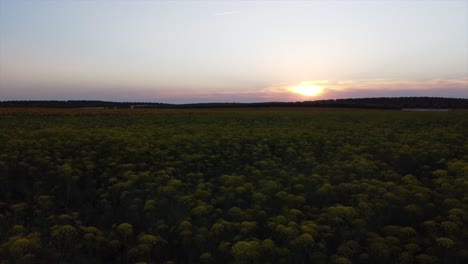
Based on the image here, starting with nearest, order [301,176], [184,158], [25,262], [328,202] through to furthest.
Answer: [25,262] → [328,202] → [301,176] → [184,158]

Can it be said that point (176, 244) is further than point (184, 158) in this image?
No

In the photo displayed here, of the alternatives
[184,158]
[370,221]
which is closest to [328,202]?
[370,221]

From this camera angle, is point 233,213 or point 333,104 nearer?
point 233,213

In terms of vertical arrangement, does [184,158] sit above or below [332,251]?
above

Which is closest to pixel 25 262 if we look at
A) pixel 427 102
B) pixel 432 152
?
pixel 432 152

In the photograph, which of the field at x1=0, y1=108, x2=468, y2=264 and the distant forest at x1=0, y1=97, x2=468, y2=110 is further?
the distant forest at x1=0, y1=97, x2=468, y2=110

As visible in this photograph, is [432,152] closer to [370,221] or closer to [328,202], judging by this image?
[328,202]

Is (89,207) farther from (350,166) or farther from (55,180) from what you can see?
(350,166)

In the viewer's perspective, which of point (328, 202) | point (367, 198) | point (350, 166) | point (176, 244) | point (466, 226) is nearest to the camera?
point (466, 226)

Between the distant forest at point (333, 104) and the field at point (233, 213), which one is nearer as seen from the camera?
→ the field at point (233, 213)
